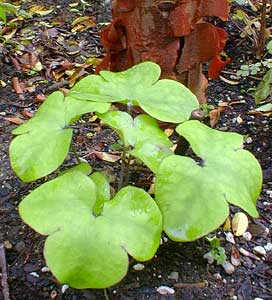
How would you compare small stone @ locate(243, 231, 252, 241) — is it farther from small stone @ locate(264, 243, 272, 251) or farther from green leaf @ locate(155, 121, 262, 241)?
green leaf @ locate(155, 121, 262, 241)

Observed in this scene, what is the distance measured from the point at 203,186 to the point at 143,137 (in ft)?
0.56

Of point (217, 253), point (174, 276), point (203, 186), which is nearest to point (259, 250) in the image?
point (217, 253)

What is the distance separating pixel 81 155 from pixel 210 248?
18.6 inches

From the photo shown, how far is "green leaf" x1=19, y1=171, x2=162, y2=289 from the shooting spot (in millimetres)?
996

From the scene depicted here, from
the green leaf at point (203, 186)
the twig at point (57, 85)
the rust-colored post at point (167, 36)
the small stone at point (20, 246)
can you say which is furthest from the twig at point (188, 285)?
the twig at point (57, 85)

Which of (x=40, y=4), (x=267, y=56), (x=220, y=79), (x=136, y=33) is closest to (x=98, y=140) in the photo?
(x=136, y=33)

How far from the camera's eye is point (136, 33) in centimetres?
154

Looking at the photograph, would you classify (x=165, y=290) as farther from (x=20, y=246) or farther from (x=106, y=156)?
(x=106, y=156)

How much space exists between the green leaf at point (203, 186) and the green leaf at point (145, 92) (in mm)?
62

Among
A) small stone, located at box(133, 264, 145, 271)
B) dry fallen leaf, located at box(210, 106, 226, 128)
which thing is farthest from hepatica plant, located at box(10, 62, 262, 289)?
dry fallen leaf, located at box(210, 106, 226, 128)

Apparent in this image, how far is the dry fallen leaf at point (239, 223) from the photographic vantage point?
1420mm

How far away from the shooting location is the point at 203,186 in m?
1.07

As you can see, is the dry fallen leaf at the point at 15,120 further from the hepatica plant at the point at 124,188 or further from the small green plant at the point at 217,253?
the small green plant at the point at 217,253

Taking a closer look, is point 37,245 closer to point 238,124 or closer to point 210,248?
point 210,248
